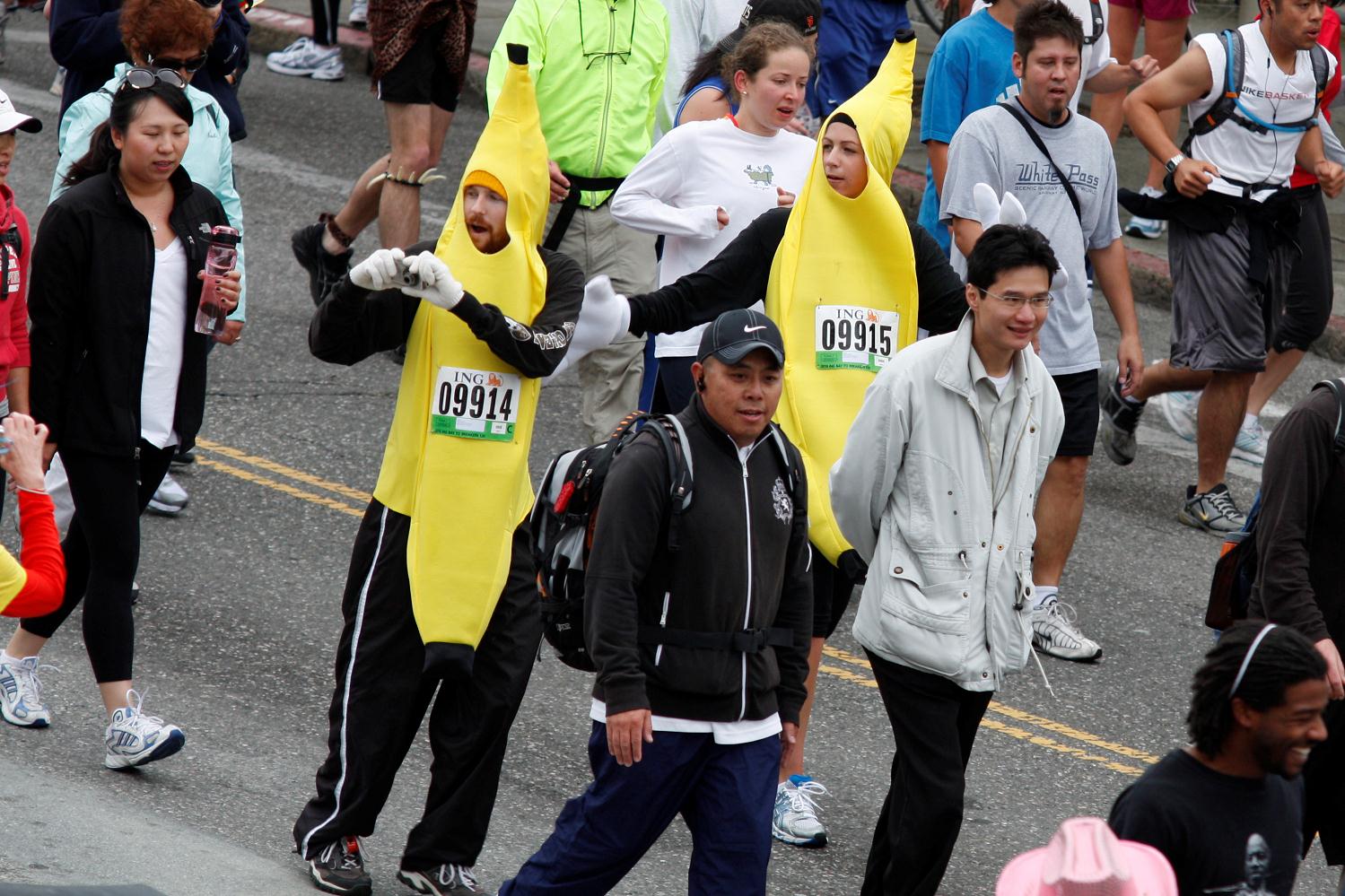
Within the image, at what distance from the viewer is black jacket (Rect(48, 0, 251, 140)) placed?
8078mm

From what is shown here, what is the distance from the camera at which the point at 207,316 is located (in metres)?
5.98

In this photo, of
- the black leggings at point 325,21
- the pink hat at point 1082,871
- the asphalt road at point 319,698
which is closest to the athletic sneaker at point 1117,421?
the asphalt road at point 319,698

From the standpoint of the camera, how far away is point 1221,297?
337 inches

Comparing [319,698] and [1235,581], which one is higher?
[1235,581]

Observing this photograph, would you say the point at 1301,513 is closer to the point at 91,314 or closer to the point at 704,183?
the point at 704,183

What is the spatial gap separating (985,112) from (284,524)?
10.4ft

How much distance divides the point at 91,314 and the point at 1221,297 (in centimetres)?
486

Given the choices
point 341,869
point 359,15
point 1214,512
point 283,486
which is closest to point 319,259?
point 283,486

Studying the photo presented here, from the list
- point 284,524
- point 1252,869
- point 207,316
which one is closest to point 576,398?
point 284,524

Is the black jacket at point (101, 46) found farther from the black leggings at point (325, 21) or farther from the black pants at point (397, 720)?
the black leggings at point (325, 21)

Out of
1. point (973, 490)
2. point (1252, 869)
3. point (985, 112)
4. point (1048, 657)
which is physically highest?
point (985, 112)

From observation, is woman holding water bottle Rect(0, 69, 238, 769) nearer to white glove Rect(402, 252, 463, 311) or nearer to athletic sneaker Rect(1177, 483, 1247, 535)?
white glove Rect(402, 252, 463, 311)

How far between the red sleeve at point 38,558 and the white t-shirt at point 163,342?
1.23 meters

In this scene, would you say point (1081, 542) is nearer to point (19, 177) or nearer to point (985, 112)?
point (985, 112)
